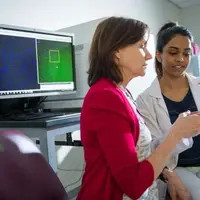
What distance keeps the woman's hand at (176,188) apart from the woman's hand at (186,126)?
0.35m

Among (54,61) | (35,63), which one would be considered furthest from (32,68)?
(54,61)

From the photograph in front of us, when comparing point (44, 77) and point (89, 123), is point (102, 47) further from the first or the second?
point (44, 77)

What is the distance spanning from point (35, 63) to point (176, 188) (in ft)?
2.98

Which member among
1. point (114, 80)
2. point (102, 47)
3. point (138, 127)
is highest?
point (102, 47)

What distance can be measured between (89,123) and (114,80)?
179 millimetres

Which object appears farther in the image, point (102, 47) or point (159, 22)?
point (159, 22)

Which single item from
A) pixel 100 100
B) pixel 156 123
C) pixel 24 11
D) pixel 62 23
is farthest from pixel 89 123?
pixel 62 23

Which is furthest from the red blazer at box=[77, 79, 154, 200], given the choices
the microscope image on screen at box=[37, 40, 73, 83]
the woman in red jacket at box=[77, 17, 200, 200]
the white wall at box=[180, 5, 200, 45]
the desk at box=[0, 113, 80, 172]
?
the white wall at box=[180, 5, 200, 45]

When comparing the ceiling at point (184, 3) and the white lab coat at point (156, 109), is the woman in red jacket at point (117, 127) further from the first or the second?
the ceiling at point (184, 3)

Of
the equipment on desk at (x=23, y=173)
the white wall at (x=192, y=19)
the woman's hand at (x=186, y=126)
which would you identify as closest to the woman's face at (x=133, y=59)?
the woman's hand at (x=186, y=126)

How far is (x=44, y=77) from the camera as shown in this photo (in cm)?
162

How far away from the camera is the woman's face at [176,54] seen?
147 centimetres

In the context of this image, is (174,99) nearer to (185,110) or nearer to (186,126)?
(185,110)

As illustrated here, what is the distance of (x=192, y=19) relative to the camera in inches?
176
